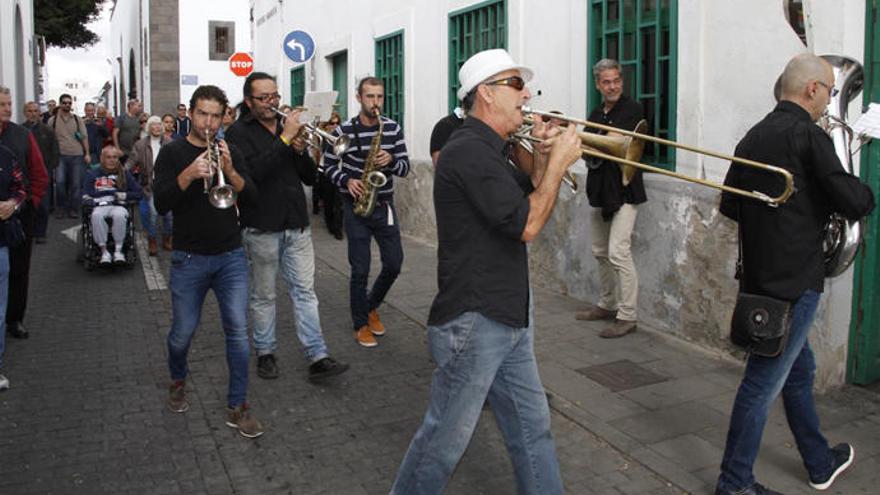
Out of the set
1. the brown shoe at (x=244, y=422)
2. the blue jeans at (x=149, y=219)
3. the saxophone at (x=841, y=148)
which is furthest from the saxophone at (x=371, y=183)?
the blue jeans at (x=149, y=219)

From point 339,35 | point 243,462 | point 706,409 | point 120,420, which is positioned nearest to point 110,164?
point 339,35

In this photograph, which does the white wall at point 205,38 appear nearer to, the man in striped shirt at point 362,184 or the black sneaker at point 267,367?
the man in striped shirt at point 362,184

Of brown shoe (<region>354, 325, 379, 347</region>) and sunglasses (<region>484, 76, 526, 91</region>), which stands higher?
sunglasses (<region>484, 76, 526, 91</region>)

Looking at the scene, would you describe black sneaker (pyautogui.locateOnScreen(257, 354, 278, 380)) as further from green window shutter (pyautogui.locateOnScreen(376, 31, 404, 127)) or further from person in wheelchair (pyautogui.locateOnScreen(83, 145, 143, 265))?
green window shutter (pyautogui.locateOnScreen(376, 31, 404, 127))

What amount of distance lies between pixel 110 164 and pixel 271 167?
18.2 ft

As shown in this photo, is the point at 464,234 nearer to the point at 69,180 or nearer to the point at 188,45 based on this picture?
the point at 69,180

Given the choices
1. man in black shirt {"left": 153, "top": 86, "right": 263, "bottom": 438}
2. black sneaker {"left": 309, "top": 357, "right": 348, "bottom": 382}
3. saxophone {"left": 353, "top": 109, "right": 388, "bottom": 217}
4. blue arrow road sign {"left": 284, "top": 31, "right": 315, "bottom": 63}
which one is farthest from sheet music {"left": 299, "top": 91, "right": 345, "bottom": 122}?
blue arrow road sign {"left": 284, "top": 31, "right": 315, "bottom": 63}

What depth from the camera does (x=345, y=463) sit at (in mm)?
4344

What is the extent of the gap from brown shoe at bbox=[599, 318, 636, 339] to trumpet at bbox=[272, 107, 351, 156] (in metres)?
2.34

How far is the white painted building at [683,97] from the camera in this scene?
17.1ft

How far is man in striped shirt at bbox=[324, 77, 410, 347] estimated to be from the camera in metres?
6.33

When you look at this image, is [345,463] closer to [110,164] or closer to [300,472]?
[300,472]

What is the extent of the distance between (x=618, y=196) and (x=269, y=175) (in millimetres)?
2582

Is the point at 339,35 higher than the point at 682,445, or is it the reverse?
the point at 339,35
